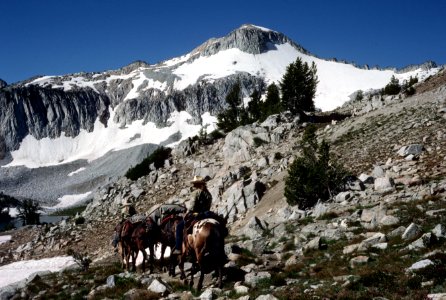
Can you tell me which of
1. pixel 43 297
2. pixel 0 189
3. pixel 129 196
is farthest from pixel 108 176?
pixel 43 297

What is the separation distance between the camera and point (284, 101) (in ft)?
200

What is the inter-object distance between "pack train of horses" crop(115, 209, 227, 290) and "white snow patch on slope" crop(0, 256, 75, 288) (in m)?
24.9

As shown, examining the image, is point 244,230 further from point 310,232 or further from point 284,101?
point 284,101

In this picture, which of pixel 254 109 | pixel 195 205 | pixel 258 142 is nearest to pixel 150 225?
pixel 195 205

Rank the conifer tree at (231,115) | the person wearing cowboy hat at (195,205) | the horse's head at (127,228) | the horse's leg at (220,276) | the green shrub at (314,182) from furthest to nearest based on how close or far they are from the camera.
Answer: the conifer tree at (231,115)
the green shrub at (314,182)
the horse's head at (127,228)
the person wearing cowboy hat at (195,205)
the horse's leg at (220,276)

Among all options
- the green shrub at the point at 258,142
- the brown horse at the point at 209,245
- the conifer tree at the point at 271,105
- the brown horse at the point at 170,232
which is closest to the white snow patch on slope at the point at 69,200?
the conifer tree at the point at 271,105

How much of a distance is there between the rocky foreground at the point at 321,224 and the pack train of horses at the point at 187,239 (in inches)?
29.5

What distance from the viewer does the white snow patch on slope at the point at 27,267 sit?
42875 millimetres

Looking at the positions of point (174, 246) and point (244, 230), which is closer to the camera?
point (174, 246)

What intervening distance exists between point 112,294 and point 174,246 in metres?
3.35

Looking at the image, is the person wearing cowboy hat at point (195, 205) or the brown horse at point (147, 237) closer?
the person wearing cowboy hat at point (195, 205)

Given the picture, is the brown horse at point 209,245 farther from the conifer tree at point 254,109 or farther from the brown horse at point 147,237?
the conifer tree at point 254,109

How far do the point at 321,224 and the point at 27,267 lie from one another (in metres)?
40.8

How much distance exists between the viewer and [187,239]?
15609 millimetres
